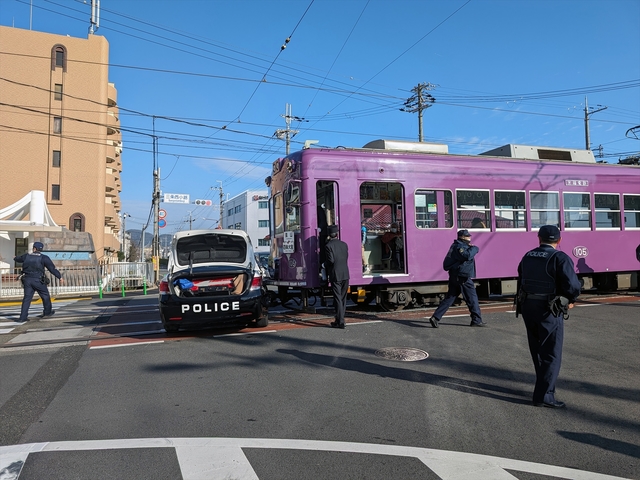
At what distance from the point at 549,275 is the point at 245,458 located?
3.27 m

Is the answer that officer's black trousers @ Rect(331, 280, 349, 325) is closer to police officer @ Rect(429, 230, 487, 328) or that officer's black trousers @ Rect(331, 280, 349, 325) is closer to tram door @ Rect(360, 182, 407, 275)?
police officer @ Rect(429, 230, 487, 328)

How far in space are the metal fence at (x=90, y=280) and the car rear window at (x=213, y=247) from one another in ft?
33.7

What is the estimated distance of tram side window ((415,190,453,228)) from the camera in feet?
31.9

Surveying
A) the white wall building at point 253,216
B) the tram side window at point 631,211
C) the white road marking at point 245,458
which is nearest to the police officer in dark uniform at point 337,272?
the white road marking at point 245,458

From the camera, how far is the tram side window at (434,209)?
383 inches

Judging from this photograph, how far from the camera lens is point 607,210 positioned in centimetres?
1164

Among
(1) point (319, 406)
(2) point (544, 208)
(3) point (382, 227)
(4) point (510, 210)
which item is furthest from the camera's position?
(2) point (544, 208)

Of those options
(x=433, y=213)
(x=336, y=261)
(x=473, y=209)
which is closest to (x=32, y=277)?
(x=336, y=261)

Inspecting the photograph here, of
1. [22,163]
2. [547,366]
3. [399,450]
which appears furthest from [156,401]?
[22,163]

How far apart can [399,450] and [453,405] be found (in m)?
1.18

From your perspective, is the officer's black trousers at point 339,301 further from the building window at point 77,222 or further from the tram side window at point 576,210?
the building window at point 77,222

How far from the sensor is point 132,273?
76.2 ft

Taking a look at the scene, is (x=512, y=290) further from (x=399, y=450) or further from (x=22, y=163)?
(x=22, y=163)

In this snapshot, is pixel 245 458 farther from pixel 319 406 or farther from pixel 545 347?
pixel 545 347
